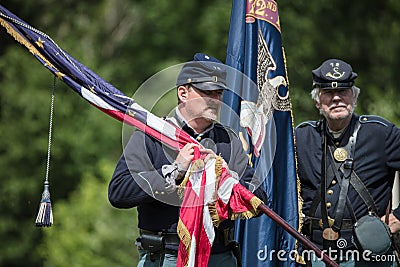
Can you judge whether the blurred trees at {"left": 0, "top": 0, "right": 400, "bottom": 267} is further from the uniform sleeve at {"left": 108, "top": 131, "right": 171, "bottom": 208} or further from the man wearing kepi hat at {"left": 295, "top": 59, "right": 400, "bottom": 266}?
the uniform sleeve at {"left": 108, "top": 131, "right": 171, "bottom": 208}

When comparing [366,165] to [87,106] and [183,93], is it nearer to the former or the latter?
[183,93]

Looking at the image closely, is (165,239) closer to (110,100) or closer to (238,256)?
(238,256)

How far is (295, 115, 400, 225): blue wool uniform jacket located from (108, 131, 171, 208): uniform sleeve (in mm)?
1538

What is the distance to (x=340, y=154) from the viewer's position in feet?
20.2

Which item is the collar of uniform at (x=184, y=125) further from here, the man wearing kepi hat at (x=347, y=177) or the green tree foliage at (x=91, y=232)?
the green tree foliage at (x=91, y=232)

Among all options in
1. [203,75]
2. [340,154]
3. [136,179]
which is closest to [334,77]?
[340,154]

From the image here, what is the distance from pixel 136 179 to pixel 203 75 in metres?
0.70

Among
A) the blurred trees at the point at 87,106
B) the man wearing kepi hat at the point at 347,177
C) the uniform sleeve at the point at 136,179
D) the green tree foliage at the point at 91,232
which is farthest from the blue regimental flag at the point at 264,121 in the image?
the green tree foliage at the point at 91,232

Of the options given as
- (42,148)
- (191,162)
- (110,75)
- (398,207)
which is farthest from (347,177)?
(110,75)

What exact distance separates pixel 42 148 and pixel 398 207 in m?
10.7

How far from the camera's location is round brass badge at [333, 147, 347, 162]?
6160 millimetres

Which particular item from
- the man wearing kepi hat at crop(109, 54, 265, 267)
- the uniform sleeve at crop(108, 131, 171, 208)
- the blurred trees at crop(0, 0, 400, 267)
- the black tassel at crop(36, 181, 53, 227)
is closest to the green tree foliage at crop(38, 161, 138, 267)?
the blurred trees at crop(0, 0, 400, 267)

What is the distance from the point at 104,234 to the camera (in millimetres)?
12453

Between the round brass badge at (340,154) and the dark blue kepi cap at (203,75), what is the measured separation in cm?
125
